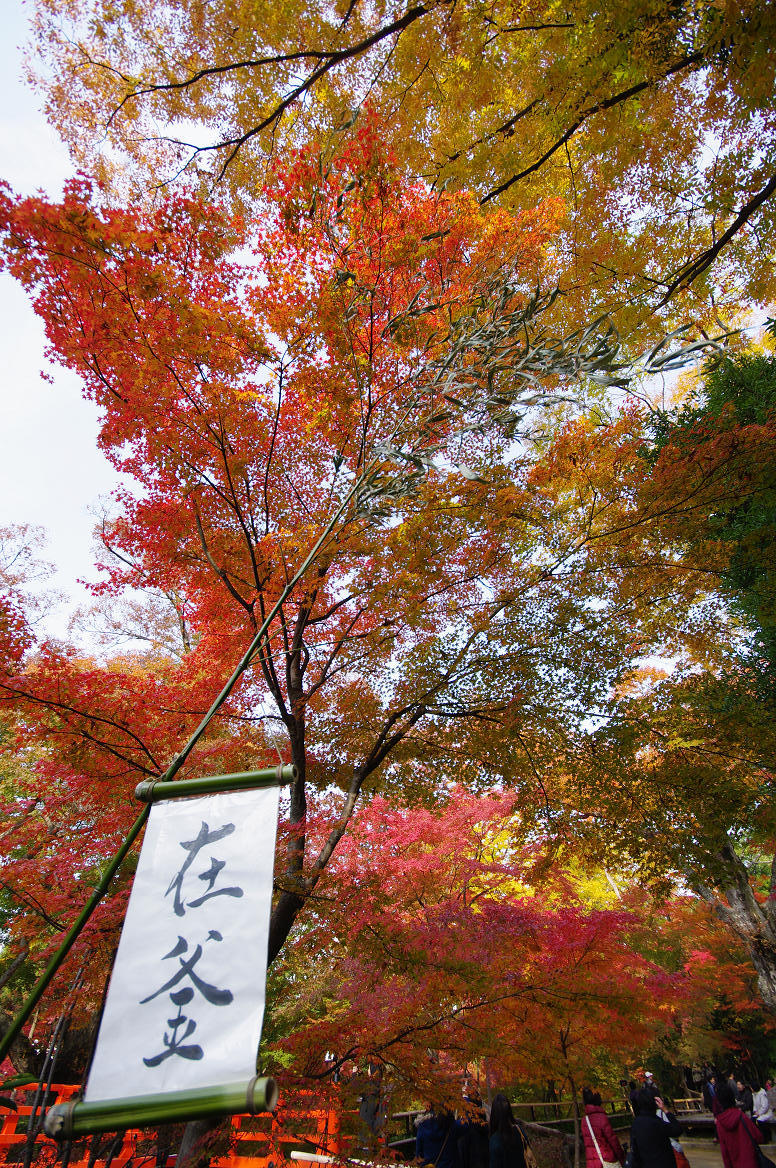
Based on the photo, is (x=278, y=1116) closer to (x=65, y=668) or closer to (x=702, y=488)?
(x=65, y=668)

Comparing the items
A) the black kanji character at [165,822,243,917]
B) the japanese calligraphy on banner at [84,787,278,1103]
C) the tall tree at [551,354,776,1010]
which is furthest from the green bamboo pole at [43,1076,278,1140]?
the tall tree at [551,354,776,1010]

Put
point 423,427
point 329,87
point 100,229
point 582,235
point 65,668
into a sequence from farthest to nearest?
point 582,235, point 329,87, point 65,668, point 100,229, point 423,427

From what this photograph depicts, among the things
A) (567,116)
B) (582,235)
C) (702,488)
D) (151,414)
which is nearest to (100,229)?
(151,414)

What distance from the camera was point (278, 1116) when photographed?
13.7ft

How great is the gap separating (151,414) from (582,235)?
5.11 meters

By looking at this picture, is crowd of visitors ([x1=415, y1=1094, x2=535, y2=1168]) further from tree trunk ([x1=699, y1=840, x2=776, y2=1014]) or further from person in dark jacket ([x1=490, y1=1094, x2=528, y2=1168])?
tree trunk ([x1=699, y1=840, x2=776, y2=1014])

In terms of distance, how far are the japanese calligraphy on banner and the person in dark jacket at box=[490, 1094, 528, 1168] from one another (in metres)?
7.11

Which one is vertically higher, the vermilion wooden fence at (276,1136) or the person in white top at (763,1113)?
the vermilion wooden fence at (276,1136)

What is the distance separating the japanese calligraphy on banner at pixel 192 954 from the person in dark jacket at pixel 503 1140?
711cm

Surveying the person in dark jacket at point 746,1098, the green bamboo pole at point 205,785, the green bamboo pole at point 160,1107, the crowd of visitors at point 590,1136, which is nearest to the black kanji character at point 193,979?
the green bamboo pole at point 160,1107

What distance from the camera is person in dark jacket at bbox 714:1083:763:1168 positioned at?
21.4ft

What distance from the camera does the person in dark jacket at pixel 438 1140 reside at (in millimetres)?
6824

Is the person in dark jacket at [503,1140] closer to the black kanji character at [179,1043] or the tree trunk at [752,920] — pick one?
the tree trunk at [752,920]

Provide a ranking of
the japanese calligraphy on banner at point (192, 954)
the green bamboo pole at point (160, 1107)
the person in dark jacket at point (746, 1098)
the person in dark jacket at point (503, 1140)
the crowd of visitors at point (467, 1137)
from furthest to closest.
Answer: the person in dark jacket at point (746, 1098) < the crowd of visitors at point (467, 1137) < the person in dark jacket at point (503, 1140) < the japanese calligraphy on banner at point (192, 954) < the green bamboo pole at point (160, 1107)
